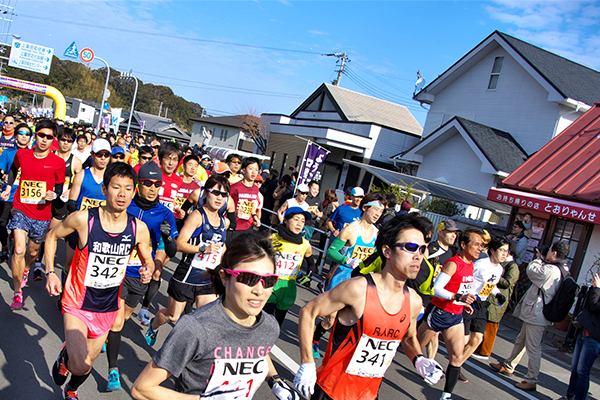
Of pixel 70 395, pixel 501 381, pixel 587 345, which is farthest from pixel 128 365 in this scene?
pixel 587 345

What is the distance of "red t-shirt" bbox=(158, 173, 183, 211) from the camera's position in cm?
644

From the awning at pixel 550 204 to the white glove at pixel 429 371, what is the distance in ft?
27.7

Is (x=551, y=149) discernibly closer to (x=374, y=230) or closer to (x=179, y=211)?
(x=374, y=230)

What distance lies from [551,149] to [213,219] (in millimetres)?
11373

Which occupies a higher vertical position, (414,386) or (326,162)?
(326,162)

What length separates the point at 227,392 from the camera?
2.24 meters

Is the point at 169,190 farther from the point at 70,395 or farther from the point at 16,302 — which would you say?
the point at 70,395

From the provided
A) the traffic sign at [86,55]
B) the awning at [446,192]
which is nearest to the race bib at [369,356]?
the awning at [446,192]

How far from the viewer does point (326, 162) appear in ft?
87.2

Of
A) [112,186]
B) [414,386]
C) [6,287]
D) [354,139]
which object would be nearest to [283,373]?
[414,386]

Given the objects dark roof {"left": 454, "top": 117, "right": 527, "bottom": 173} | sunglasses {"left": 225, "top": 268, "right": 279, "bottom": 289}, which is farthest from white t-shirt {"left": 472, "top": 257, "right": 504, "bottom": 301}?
dark roof {"left": 454, "top": 117, "right": 527, "bottom": 173}

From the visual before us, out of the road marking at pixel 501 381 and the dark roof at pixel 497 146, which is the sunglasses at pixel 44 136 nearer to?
the road marking at pixel 501 381

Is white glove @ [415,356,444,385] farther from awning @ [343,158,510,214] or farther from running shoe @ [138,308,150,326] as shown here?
awning @ [343,158,510,214]

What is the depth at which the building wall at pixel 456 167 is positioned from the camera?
1794 cm
